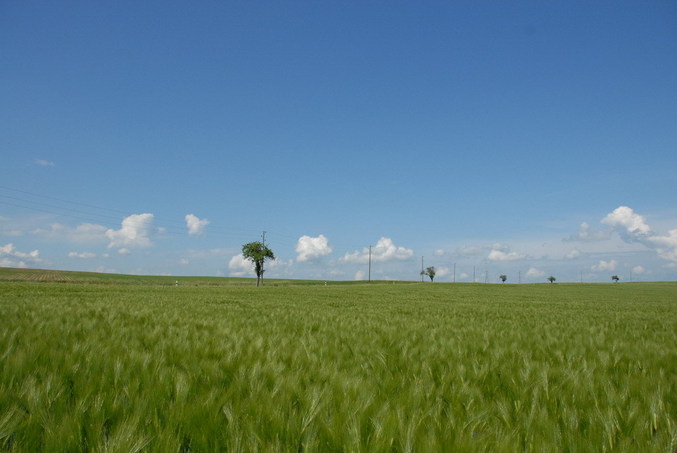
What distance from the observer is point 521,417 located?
2016 millimetres

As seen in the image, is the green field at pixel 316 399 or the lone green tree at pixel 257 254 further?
the lone green tree at pixel 257 254

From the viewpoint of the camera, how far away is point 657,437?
5.91 ft

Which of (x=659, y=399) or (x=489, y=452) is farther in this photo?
(x=659, y=399)

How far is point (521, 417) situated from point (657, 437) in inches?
24.8

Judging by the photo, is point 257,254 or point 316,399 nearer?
point 316,399

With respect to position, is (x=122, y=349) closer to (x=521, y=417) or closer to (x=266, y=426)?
(x=266, y=426)

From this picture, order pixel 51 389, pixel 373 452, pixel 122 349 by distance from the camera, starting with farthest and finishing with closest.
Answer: pixel 122 349
pixel 51 389
pixel 373 452

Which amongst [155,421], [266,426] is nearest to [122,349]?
[155,421]

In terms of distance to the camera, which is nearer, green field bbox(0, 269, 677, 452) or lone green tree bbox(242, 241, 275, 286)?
green field bbox(0, 269, 677, 452)

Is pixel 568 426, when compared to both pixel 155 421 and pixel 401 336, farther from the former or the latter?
pixel 401 336

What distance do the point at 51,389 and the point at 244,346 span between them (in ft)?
6.49

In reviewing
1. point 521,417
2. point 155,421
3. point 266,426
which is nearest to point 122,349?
point 155,421

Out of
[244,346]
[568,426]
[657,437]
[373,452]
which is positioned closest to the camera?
[373,452]

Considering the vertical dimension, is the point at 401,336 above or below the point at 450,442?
below
